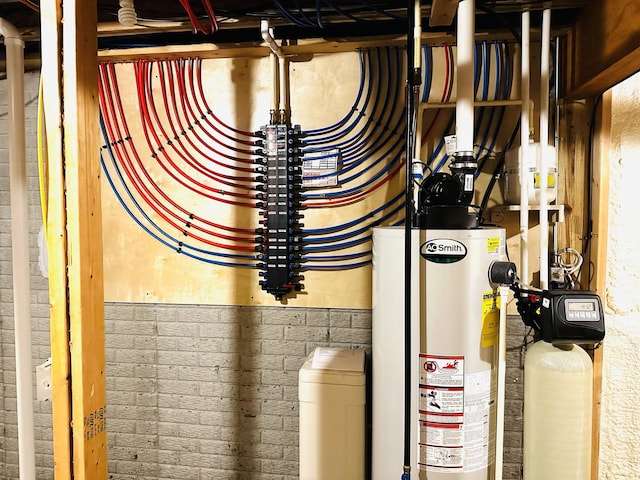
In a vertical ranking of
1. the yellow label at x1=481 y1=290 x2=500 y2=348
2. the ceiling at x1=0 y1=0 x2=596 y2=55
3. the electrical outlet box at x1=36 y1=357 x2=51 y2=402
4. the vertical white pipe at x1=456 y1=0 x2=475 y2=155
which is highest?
the ceiling at x1=0 y1=0 x2=596 y2=55

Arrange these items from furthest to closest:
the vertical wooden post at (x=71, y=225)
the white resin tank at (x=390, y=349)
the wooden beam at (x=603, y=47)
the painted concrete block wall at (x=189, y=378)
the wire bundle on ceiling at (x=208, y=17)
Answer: the painted concrete block wall at (x=189, y=378) → the wire bundle on ceiling at (x=208, y=17) → the white resin tank at (x=390, y=349) → the wooden beam at (x=603, y=47) → the vertical wooden post at (x=71, y=225)

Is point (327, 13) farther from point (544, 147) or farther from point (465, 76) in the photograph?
point (544, 147)

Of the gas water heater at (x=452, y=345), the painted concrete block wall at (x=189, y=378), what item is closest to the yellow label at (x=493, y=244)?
the gas water heater at (x=452, y=345)

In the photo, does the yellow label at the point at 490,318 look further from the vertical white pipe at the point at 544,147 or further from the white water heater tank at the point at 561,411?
the vertical white pipe at the point at 544,147

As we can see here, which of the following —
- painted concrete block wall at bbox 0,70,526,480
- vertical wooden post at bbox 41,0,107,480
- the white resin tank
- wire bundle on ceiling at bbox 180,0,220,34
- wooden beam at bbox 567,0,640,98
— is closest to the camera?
vertical wooden post at bbox 41,0,107,480

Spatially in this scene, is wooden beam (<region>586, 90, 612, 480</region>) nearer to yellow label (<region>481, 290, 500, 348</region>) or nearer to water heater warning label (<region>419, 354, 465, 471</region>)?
yellow label (<region>481, 290, 500, 348</region>)

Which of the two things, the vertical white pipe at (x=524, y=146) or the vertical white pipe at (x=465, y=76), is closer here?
the vertical white pipe at (x=465, y=76)

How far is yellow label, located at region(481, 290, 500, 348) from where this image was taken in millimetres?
1468

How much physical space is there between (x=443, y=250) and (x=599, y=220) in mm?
905

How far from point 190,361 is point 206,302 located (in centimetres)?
32

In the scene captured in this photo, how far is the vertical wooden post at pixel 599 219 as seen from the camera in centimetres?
184

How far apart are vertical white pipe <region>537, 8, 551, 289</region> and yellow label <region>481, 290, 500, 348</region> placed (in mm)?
426

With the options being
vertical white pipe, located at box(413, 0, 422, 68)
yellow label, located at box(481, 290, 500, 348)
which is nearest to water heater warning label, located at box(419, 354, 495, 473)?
yellow label, located at box(481, 290, 500, 348)

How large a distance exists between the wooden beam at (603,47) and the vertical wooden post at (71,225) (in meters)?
1.64
